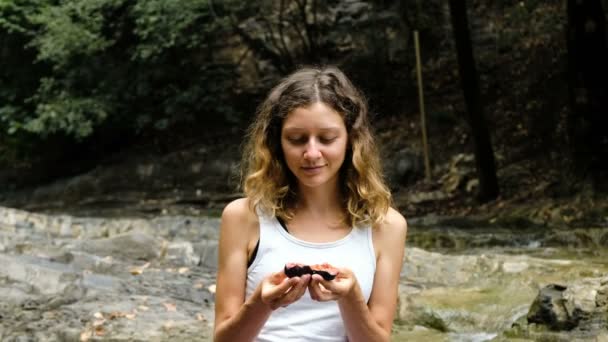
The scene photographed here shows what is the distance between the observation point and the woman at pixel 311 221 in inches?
89.4

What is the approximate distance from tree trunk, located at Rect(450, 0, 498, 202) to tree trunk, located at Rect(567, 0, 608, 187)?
148 centimetres

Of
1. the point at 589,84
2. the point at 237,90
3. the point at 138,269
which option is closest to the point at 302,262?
the point at 138,269

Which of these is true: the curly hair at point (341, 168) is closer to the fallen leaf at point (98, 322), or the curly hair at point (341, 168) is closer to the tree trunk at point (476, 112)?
the fallen leaf at point (98, 322)

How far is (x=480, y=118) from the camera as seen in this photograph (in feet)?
38.4

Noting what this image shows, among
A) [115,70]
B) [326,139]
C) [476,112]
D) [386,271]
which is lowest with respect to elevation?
[476,112]

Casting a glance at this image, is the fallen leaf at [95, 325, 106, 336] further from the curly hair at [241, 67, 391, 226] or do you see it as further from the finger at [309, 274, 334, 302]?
the finger at [309, 274, 334, 302]

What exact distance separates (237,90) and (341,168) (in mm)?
16964

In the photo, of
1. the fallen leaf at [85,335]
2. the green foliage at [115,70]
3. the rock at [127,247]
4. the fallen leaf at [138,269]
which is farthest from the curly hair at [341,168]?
the green foliage at [115,70]

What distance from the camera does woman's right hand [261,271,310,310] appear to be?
200 cm

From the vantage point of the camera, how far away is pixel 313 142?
2309mm

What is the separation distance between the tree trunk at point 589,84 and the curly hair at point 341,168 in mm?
8317

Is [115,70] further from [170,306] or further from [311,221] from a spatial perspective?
[311,221]

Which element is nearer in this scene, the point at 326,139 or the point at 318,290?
the point at 318,290

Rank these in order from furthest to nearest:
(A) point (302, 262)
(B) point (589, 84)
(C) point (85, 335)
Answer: (B) point (589, 84) → (C) point (85, 335) → (A) point (302, 262)
